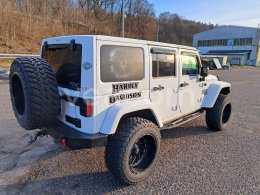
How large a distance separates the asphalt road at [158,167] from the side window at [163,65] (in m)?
1.48

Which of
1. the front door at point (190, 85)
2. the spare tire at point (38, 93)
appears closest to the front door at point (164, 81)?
the front door at point (190, 85)

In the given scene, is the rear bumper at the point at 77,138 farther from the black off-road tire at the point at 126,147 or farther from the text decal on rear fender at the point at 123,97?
the text decal on rear fender at the point at 123,97

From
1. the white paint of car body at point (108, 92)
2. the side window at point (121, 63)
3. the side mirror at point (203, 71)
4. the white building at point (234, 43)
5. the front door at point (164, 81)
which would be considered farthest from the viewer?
the white building at point (234, 43)

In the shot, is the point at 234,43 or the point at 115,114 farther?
the point at 234,43

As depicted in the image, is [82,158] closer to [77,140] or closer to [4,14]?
[77,140]

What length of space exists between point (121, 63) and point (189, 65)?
194cm

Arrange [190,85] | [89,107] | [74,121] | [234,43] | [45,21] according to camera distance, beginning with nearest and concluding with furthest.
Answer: [89,107] → [74,121] → [190,85] → [45,21] → [234,43]

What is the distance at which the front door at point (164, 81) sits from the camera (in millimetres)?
3699

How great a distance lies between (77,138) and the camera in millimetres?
2977

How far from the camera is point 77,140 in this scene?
9.76ft

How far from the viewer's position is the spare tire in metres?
2.97

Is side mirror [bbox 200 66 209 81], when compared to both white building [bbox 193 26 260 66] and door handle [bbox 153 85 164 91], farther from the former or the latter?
white building [bbox 193 26 260 66]

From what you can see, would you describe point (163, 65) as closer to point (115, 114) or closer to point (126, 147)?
point (115, 114)

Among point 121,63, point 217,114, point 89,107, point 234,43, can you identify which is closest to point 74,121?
point 89,107
